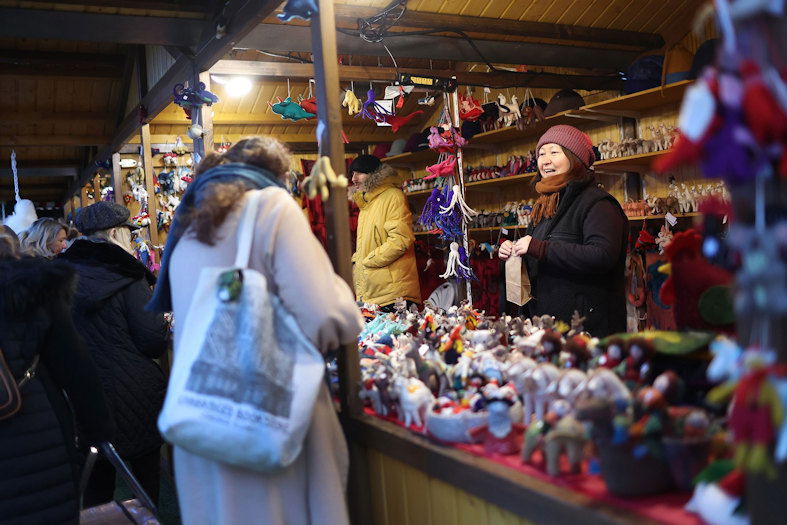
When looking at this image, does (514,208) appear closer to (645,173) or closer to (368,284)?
(645,173)

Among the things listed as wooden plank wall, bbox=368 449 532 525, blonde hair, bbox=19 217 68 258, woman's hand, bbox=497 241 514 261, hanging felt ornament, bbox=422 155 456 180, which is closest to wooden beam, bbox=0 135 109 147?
blonde hair, bbox=19 217 68 258

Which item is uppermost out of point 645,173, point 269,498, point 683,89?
point 683,89

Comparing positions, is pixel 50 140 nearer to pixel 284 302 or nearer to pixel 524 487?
pixel 284 302

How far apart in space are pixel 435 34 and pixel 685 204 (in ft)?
6.59

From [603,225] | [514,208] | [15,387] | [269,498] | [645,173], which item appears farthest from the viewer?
[514,208]

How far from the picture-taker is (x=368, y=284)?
4.60 metres

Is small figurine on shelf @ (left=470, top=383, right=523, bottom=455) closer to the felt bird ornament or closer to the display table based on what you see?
the display table

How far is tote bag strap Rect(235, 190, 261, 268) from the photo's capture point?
1.67m

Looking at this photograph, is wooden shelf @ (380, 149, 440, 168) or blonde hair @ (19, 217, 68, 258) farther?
wooden shelf @ (380, 149, 440, 168)

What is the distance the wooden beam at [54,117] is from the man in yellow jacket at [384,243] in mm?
5482

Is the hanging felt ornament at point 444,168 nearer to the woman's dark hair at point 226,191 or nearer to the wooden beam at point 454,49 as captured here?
the wooden beam at point 454,49

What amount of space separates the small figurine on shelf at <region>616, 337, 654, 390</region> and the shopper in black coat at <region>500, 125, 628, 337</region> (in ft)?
3.96

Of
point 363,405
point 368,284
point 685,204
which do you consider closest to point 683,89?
point 685,204

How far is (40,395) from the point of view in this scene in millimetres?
2166
